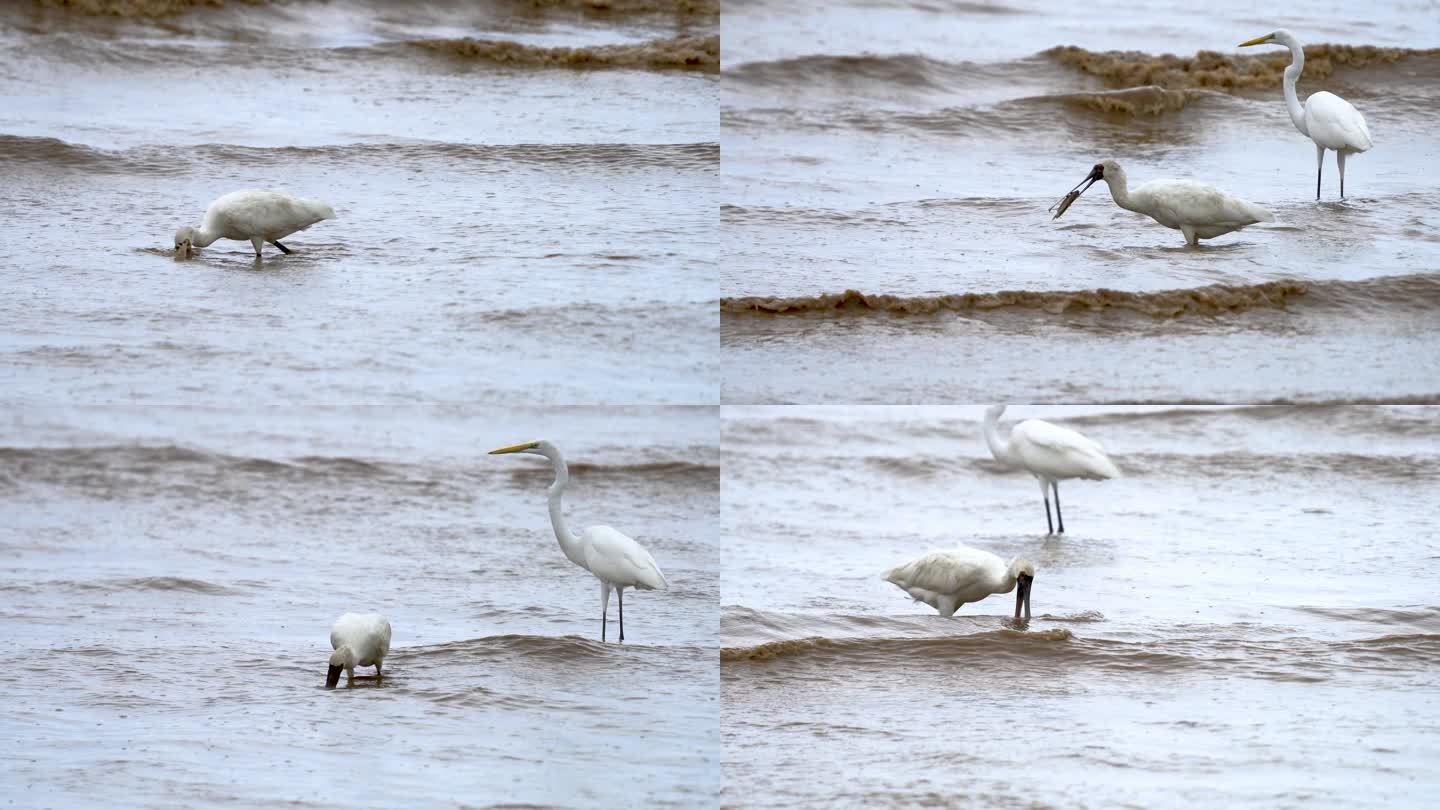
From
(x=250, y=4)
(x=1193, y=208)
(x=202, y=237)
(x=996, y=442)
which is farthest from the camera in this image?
(x=250, y=4)

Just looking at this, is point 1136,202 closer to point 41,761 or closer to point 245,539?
point 245,539

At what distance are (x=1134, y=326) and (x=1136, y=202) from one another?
0.69 metres

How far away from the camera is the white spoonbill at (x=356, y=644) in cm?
496

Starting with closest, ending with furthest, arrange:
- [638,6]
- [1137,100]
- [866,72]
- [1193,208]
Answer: [1193,208] < [1137,100] < [866,72] < [638,6]

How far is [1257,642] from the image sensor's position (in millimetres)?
5348

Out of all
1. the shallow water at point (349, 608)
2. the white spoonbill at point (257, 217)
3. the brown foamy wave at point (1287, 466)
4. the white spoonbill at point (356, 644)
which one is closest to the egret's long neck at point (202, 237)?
the white spoonbill at point (257, 217)

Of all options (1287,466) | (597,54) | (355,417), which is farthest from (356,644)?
(597,54)

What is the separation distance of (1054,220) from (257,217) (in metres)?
3.09

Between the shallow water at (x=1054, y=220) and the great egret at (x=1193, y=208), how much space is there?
0.38ft

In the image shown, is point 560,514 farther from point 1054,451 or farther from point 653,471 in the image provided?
point 1054,451

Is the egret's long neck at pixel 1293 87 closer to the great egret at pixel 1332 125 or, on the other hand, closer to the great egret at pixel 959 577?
the great egret at pixel 1332 125

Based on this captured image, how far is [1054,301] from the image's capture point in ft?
20.0

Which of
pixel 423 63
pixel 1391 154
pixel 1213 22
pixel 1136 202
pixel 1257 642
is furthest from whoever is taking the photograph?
pixel 1213 22

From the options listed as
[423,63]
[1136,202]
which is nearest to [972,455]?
[1136,202]
